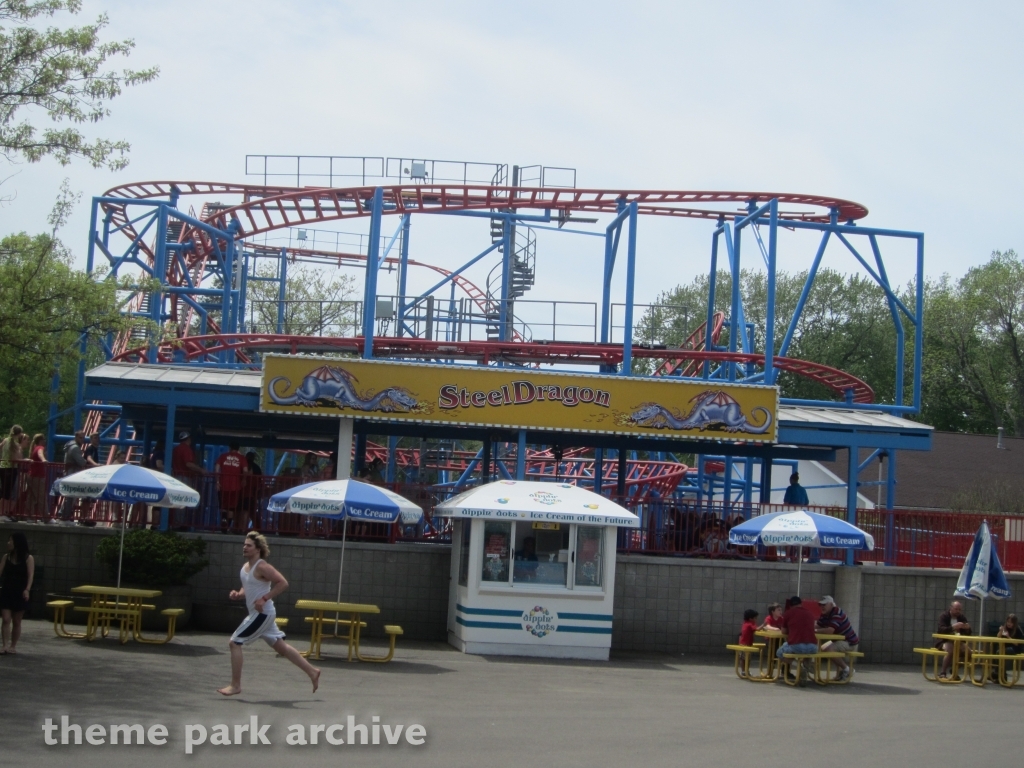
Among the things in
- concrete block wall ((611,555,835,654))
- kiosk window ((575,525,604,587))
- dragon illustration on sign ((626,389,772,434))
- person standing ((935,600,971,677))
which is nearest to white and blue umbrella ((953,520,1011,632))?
person standing ((935,600,971,677))

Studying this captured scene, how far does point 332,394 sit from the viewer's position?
805 inches

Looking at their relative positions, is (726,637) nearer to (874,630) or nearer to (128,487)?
(874,630)

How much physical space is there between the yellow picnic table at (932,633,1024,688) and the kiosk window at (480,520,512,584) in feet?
21.0

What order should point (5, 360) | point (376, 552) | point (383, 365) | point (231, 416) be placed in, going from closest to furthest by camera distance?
point (5, 360) → point (376, 552) → point (383, 365) → point (231, 416)

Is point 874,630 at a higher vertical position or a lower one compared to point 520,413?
lower

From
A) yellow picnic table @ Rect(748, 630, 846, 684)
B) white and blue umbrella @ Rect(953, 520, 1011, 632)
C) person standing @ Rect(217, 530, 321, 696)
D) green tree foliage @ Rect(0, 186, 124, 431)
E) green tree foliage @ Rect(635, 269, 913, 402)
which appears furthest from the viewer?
green tree foliage @ Rect(635, 269, 913, 402)

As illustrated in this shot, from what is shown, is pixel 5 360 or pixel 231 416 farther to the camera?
pixel 231 416

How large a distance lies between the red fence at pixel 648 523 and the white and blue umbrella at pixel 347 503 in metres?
2.67

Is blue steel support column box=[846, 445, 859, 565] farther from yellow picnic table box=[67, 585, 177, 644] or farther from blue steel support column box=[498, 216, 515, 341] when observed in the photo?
yellow picnic table box=[67, 585, 177, 644]

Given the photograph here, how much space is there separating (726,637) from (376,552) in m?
5.69

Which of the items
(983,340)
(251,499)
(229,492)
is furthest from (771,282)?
(983,340)

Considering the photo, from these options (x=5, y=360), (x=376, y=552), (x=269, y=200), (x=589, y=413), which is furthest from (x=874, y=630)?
(x=269, y=200)

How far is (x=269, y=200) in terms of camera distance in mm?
27047

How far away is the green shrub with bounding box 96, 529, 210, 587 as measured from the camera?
17.3 m
